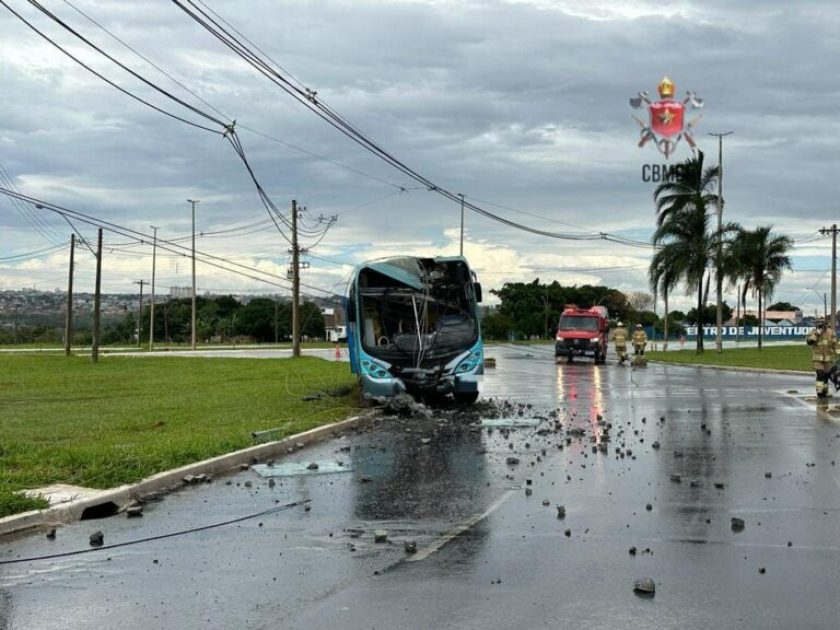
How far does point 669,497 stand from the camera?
9.16 metres

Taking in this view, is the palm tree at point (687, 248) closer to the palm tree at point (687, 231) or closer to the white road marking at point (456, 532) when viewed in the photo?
the palm tree at point (687, 231)

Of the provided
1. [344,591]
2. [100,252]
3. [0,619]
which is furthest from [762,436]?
[100,252]

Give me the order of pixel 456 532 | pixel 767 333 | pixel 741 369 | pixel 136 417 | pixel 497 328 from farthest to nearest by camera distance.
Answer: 1. pixel 767 333
2. pixel 497 328
3. pixel 741 369
4. pixel 136 417
5. pixel 456 532

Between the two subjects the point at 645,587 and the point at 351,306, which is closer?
the point at 645,587

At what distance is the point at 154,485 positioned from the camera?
10.1 meters

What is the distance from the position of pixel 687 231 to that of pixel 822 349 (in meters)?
34.6

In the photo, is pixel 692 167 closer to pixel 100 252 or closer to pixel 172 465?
pixel 100 252

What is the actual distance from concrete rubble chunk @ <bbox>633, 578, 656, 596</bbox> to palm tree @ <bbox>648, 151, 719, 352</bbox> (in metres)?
47.5

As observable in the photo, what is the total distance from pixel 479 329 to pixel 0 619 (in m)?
15.1

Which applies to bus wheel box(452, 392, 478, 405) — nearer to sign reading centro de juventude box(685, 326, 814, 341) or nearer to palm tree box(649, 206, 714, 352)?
palm tree box(649, 206, 714, 352)

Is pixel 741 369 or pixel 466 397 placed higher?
pixel 741 369

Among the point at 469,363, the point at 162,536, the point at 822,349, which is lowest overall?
the point at 162,536

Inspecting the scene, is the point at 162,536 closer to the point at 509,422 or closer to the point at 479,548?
the point at 479,548

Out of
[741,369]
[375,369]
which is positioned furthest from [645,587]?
[741,369]
